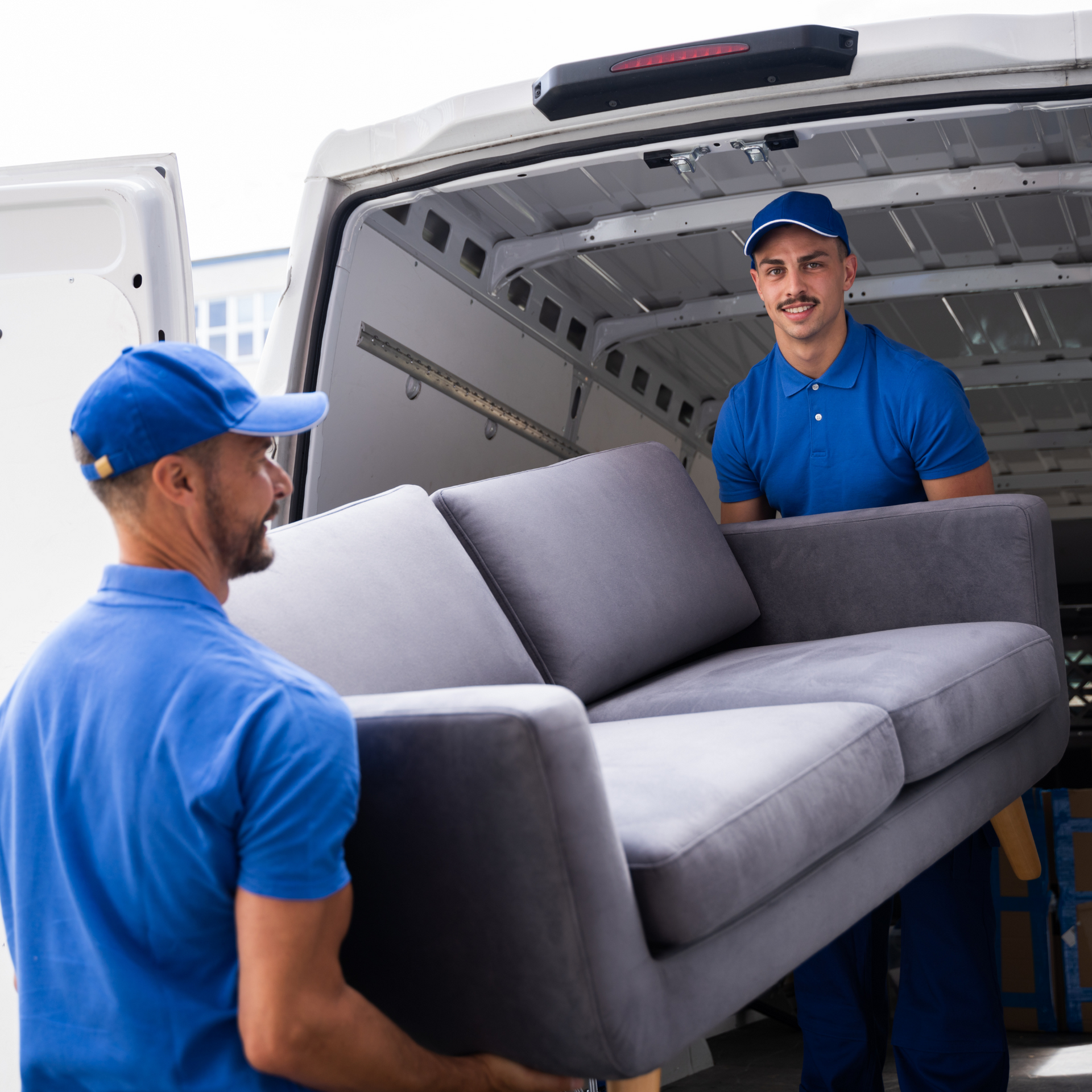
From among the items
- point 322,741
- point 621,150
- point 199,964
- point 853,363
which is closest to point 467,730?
point 322,741

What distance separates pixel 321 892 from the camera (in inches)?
41.1

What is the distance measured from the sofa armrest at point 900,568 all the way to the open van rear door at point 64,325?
1449 millimetres

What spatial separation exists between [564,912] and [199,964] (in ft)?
1.13

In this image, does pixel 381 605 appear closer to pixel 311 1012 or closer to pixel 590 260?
pixel 311 1012

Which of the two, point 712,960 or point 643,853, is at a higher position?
point 643,853

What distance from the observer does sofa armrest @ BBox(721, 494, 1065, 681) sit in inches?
99.5

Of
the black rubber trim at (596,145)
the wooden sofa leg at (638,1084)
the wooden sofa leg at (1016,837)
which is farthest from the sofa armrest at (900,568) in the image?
the wooden sofa leg at (638,1084)

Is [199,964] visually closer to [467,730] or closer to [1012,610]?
[467,730]

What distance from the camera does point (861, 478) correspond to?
290 centimetres

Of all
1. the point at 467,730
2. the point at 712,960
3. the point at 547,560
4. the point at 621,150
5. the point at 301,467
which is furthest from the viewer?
the point at 301,467

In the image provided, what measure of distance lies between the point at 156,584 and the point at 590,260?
3.08 meters

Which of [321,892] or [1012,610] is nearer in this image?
[321,892]

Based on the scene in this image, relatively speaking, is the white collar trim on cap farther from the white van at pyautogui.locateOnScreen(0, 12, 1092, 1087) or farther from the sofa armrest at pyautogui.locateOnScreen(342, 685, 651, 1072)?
the sofa armrest at pyautogui.locateOnScreen(342, 685, 651, 1072)

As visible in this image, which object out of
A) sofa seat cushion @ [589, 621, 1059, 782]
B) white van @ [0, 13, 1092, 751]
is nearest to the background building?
white van @ [0, 13, 1092, 751]
